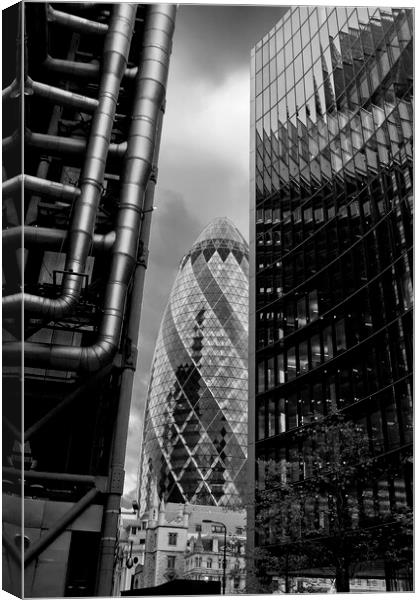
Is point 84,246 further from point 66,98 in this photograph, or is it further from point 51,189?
point 66,98

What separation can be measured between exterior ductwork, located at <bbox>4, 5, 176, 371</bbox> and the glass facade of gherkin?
74000 mm

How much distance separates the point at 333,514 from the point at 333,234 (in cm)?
1212

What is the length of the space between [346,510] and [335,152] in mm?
14981

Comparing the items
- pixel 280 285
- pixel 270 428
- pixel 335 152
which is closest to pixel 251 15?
pixel 335 152

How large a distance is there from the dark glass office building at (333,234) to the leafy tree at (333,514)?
39 cm

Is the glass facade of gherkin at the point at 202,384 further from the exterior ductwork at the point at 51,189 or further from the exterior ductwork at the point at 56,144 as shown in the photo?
the exterior ductwork at the point at 51,189

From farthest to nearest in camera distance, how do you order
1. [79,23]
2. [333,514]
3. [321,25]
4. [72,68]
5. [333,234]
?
[321,25], [333,234], [333,514], [72,68], [79,23]

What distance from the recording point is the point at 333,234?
26188 millimetres

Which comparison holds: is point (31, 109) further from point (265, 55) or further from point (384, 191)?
point (265, 55)

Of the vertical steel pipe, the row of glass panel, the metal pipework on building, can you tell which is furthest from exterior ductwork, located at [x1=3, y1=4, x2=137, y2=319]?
the row of glass panel

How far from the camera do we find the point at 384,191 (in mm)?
21156

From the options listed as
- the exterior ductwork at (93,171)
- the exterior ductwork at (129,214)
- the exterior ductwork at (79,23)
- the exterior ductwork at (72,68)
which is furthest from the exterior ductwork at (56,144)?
the exterior ductwork at (79,23)

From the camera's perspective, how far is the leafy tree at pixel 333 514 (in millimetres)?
16763

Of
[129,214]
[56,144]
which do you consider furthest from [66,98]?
[129,214]
